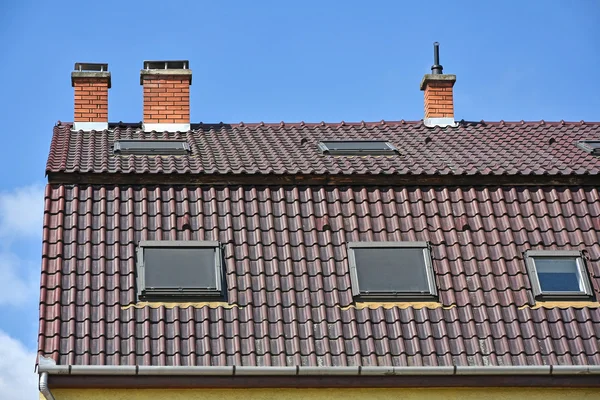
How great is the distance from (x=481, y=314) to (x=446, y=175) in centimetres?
233

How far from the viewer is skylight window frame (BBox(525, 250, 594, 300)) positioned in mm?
14016

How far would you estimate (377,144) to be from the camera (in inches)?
692

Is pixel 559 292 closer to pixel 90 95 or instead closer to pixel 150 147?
pixel 150 147

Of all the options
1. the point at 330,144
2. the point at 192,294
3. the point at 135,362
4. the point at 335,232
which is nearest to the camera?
the point at 135,362

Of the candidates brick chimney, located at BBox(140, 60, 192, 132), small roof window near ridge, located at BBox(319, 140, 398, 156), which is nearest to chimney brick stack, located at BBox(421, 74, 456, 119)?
small roof window near ridge, located at BBox(319, 140, 398, 156)

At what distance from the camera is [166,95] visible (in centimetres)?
1930

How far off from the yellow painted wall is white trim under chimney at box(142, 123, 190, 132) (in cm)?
679

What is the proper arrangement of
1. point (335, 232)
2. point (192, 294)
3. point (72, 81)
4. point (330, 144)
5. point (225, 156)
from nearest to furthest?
point (192, 294) → point (335, 232) → point (225, 156) → point (330, 144) → point (72, 81)

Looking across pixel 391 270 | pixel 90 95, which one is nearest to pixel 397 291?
pixel 391 270

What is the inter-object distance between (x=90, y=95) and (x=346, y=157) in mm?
4817

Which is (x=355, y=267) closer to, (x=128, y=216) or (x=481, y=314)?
(x=481, y=314)

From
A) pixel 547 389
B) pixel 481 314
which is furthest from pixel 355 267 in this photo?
pixel 547 389

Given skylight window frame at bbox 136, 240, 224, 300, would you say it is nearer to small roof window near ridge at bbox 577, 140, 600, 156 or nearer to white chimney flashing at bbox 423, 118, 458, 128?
small roof window near ridge at bbox 577, 140, 600, 156

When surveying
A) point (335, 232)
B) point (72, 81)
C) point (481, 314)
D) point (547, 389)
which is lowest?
point (547, 389)
